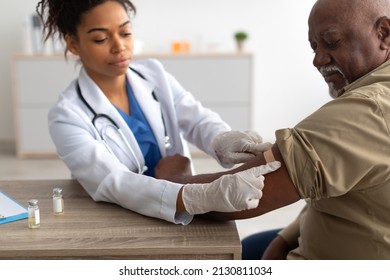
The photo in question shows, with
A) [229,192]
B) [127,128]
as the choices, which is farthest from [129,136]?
[229,192]

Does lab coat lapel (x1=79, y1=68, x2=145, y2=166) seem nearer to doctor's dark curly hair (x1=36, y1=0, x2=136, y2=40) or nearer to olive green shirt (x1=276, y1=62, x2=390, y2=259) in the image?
doctor's dark curly hair (x1=36, y1=0, x2=136, y2=40)

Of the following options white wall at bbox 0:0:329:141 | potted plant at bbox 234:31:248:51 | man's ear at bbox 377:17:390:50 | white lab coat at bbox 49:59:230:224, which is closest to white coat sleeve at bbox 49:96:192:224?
white lab coat at bbox 49:59:230:224

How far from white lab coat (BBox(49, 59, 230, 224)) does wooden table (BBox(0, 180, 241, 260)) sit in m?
0.04

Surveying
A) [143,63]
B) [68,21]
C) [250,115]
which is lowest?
[250,115]

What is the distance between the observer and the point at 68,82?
471cm

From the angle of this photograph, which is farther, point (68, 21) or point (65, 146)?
point (68, 21)

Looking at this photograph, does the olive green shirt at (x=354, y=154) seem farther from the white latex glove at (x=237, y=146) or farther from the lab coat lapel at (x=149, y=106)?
the lab coat lapel at (x=149, y=106)

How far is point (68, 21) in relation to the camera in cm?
178

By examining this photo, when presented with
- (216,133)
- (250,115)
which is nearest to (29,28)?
(250,115)

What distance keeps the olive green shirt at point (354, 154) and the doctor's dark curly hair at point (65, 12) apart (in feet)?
2.84

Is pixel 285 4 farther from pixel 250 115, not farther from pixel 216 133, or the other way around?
pixel 216 133

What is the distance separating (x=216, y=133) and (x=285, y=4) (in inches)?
135

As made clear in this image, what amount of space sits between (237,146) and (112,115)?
0.43 meters
